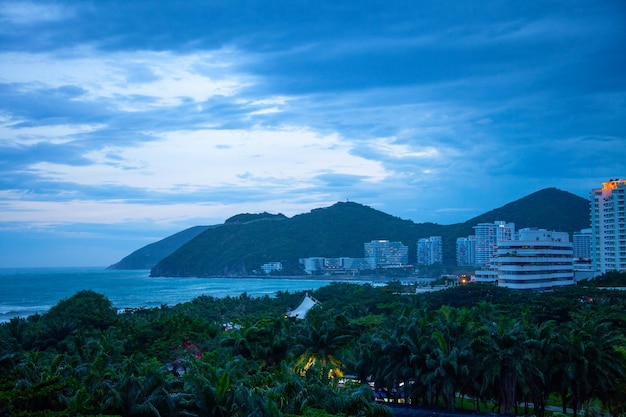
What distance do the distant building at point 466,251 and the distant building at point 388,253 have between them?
20.1 m

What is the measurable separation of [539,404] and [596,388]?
254cm

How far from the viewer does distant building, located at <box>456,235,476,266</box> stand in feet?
548

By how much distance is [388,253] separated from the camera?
625 ft

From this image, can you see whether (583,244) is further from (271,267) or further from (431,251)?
(271,267)

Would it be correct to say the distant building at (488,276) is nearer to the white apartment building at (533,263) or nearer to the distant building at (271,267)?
the white apartment building at (533,263)

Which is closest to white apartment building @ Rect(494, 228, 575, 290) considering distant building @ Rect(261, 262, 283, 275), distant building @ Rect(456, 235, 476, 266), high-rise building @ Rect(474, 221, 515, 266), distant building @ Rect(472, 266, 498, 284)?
distant building @ Rect(472, 266, 498, 284)

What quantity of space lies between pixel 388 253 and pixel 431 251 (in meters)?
15.0

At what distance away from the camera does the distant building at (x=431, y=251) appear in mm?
179750

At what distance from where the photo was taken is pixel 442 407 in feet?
77.6

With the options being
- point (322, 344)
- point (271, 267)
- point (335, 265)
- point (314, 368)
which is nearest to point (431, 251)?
point (335, 265)

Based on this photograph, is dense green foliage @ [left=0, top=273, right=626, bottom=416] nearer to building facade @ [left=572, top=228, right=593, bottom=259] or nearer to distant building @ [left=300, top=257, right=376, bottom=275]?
building facade @ [left=572, top=228, right=593, bottom=259]

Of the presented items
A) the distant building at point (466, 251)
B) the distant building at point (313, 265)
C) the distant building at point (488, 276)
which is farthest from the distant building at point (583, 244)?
the distant building at point (313, 265)

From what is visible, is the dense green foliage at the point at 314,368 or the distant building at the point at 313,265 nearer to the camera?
the dense green foliage at the point at 314,368

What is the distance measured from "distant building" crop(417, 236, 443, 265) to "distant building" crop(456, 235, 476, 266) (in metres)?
6.16
